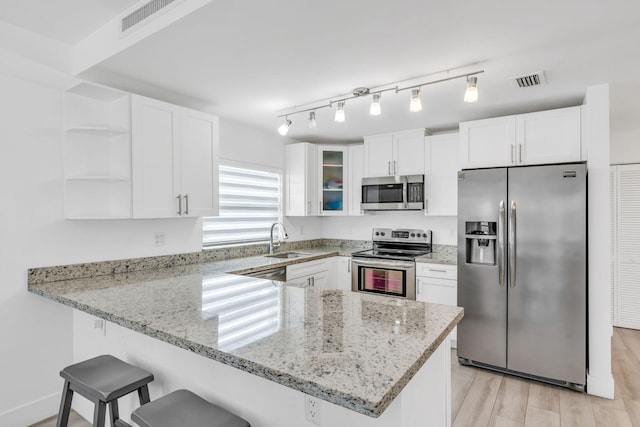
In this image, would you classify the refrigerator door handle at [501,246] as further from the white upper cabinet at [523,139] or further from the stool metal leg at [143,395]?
the stool metal leg at [143,395]

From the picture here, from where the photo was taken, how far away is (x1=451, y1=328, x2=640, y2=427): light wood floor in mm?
2327

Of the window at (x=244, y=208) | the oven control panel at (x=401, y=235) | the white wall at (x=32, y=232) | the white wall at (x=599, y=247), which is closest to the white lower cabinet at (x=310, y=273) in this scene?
the window at (x=244, y=208)

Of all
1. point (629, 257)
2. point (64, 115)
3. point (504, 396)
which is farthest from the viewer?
point (629, 257)

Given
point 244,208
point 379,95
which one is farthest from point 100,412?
point 244,208

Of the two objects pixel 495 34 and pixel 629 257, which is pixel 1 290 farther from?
→ pixel 629 257

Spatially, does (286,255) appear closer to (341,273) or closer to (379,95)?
(341,273)

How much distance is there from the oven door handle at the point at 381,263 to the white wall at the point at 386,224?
0.75 m

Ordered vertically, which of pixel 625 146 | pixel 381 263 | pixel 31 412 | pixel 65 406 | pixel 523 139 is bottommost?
pixel 31 412

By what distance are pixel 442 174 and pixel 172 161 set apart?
2747 mm

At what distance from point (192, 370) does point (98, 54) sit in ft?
6.61

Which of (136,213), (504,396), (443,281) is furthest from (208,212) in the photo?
(504,396)

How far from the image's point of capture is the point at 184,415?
1.30 meters

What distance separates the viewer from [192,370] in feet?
5.20

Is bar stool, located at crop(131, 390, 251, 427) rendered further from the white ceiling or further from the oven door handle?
the oven door handle
